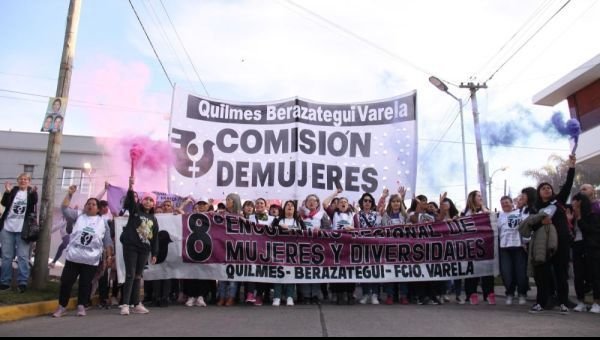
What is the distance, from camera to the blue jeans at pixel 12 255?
23.8ft

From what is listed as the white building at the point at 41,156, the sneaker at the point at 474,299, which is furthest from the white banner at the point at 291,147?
the white building at the point at 41,156

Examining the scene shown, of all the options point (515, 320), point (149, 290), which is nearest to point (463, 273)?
point (515, 320)

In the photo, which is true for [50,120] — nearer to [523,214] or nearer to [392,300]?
[392,300]

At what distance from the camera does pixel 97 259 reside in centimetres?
660

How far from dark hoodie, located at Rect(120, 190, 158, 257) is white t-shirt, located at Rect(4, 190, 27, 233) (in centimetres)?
186

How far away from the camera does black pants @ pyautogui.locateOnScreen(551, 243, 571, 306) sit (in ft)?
21.9

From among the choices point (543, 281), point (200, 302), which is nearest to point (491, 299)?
point (543, 281)

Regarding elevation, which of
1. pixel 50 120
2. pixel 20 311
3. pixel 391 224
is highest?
pixel 50 120

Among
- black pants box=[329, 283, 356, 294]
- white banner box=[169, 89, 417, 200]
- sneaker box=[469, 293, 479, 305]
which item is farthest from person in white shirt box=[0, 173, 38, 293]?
sneaker box=[469, 293, 479, 305]

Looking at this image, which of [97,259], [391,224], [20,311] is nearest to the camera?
[20,311]

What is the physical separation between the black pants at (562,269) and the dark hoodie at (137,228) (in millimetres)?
5446

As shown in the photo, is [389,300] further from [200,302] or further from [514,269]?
[200,302]

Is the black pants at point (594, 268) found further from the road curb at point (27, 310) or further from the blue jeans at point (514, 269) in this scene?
the road curb at point (27, 310)

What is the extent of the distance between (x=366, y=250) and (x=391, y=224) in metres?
0.69
